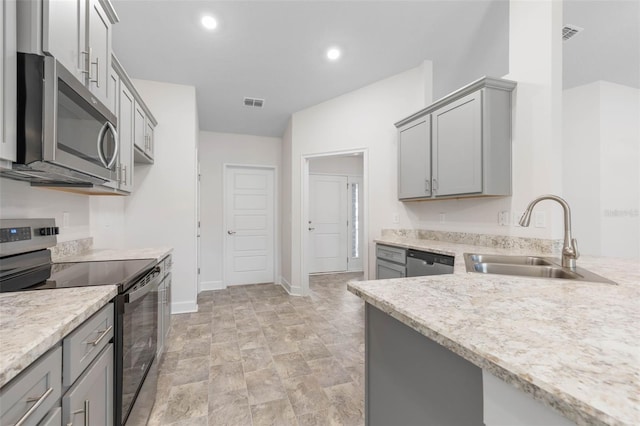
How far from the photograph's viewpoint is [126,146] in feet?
7.75

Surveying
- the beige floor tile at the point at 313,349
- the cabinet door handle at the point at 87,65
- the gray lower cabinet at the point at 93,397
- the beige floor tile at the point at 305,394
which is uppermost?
the cabinet door handle at the point at 87,65

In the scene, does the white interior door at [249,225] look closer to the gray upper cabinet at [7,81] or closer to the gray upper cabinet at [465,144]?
the gray upper cabinet at [465,144]

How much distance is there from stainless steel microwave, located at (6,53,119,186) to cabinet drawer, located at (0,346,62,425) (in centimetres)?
73

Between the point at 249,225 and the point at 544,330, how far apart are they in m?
4.67

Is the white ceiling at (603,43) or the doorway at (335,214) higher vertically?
the white ceiling at (603,43)

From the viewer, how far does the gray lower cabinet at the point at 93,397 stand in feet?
2.78

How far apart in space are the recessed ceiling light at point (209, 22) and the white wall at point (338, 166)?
3.24 meters

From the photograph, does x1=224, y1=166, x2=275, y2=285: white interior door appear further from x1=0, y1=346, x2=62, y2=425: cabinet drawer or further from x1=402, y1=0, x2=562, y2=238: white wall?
x1=0, y1=346, x2=62, y2=425: cabinet drawer

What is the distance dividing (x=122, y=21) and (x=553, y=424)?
3.34 m

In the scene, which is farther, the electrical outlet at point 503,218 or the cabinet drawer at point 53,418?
the electrical outlet at point 503,218

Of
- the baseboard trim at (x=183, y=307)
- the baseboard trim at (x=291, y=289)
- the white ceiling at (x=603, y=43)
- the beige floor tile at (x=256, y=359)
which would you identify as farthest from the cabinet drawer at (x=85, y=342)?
the white ceiling at (x=603, y=43)

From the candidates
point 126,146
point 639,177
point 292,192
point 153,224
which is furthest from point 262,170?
point 639,177

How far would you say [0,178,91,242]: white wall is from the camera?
149cm

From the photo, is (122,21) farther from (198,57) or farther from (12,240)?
(12,240)
